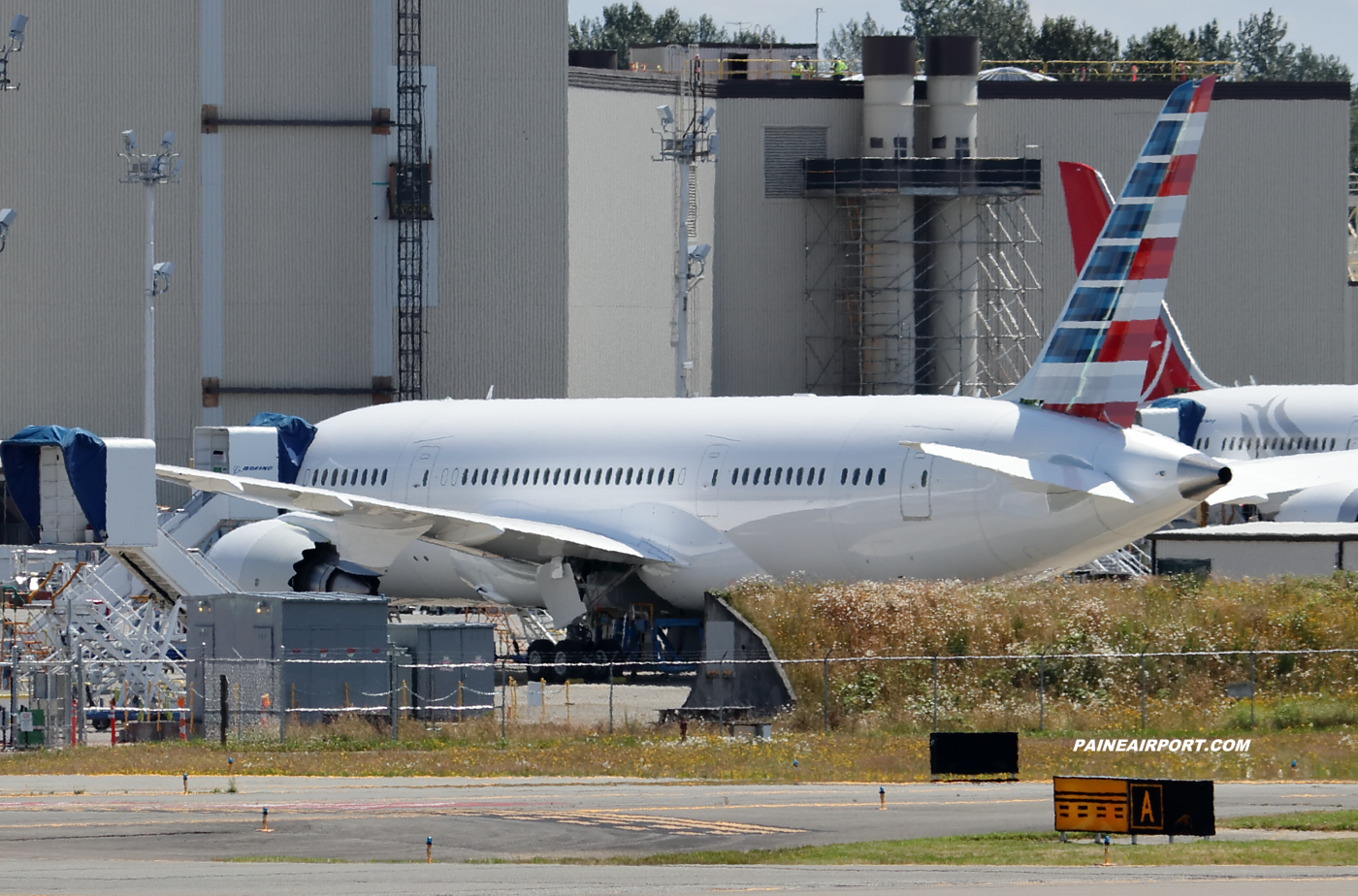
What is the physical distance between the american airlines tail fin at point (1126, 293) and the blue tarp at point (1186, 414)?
1854cm

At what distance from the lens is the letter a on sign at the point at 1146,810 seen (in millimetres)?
17531

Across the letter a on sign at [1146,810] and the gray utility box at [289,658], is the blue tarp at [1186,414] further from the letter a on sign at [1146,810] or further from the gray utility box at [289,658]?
the letter a on sign at [1146,810]

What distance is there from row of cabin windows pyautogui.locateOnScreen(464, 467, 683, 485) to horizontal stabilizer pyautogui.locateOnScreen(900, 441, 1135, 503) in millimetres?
6408

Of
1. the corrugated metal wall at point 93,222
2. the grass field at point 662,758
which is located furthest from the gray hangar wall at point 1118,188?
the grass field at point 662,758

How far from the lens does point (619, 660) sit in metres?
39.2

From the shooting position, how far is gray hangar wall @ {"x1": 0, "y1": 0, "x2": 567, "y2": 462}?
208ft

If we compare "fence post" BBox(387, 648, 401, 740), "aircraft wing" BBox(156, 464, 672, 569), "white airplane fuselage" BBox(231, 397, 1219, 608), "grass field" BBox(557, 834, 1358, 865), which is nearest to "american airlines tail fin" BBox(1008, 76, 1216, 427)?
"white airplane fuselage" BBox(231, 397, 1219, 608)

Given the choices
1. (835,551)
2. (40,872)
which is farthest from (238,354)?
(40,872)

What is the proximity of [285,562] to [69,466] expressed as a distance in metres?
8.59

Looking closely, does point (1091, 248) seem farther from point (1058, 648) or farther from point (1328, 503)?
point (1058, 648)

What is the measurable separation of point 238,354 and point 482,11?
39.7ft

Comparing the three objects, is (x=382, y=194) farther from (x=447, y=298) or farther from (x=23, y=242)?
(x=23, y=242)

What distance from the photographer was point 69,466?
3192 cm

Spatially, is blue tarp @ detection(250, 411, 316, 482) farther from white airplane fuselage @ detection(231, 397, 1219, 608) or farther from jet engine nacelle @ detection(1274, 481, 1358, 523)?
jet engine nacelle @ detection(1274, 481, 1358, 523)
